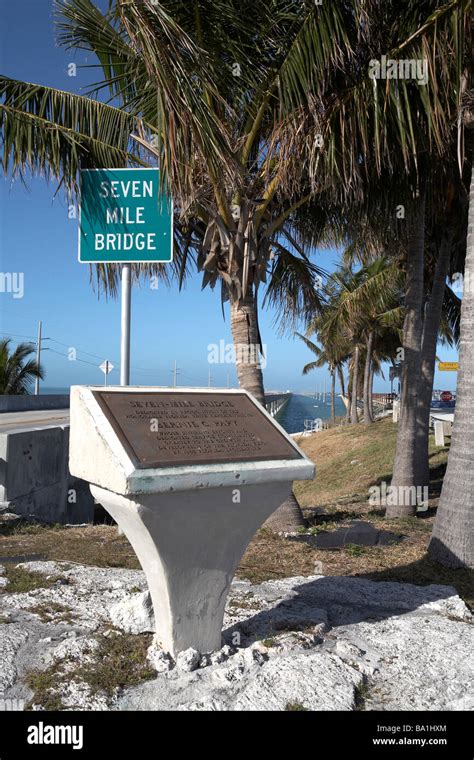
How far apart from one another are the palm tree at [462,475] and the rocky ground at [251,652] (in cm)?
97

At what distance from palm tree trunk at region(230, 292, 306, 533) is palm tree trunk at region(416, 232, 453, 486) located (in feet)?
8.64

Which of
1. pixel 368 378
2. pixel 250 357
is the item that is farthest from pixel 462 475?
pixel 368 378

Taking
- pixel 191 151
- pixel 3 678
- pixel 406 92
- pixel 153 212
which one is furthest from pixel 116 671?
pixel 406 92

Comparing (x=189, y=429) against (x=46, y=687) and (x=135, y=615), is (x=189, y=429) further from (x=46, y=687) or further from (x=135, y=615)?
(x=46, y=687)

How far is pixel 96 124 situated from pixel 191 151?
2.38 meters

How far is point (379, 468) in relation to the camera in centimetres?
1762

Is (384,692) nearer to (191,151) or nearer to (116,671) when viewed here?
(116,671)

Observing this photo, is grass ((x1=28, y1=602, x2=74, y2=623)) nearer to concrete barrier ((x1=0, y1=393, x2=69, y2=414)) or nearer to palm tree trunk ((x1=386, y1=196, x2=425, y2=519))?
palm tree trunk ((x1=386, y1=196, x2=425, y2=519))

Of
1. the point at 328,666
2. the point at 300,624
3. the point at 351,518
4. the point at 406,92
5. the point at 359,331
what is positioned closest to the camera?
the point at 328,666

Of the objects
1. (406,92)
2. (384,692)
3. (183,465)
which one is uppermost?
(406,92)

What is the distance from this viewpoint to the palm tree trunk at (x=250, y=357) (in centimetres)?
777

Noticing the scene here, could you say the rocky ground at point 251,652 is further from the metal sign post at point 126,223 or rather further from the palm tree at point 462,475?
the metal sign post at point 126,223

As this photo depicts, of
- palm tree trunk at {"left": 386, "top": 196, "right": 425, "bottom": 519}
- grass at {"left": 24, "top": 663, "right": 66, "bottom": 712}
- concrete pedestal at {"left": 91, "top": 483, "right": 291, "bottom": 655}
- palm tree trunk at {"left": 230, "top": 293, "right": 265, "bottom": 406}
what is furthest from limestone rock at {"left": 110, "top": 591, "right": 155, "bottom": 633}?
palm tree trunk at {"left": 386, "top": 196, "right": 425, "bottom": 519}

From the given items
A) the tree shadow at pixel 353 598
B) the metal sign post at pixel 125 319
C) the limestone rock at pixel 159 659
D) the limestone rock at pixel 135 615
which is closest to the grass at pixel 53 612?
the limestone rock at pixel 135 615
